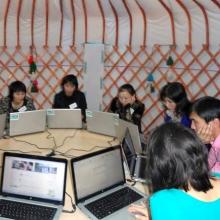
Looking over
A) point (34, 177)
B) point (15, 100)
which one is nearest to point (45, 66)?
point (15, 100)

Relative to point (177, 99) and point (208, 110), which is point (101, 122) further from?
point (208, 110)

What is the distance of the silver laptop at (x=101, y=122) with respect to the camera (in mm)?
2525

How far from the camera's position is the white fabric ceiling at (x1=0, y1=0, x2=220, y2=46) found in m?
3.33

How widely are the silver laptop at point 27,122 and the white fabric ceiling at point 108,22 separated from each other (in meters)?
1.44

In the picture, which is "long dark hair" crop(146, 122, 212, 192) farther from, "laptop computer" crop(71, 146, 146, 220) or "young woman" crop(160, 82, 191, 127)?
"young woman" crop(160, 82, 191, 127)

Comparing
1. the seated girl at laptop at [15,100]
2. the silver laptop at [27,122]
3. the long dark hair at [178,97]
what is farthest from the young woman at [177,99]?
the seated girl at laptop at [15,100]

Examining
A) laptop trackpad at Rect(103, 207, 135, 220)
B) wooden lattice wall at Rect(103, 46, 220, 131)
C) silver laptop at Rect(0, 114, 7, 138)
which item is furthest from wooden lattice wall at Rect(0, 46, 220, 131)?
laptop trackpad at Rect(103, 207, 135, 220)

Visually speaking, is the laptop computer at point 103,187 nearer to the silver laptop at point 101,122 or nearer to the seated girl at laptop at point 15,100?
the silver laptop at point 101,122

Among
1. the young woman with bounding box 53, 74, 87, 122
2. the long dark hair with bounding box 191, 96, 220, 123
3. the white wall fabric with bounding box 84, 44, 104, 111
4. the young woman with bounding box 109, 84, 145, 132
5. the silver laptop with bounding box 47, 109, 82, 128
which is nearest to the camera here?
the long dark hair with bounding box 191, 96, 220, 123

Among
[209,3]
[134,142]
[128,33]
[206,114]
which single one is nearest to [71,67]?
[128,33]

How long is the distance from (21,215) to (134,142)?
0.91m

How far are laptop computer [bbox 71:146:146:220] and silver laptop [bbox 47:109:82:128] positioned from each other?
1.18 meters

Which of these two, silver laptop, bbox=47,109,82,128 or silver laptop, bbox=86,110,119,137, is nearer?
silver laptop, bbox=86,110,119,137

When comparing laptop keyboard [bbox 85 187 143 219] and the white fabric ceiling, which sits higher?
the white fabric ceiling
